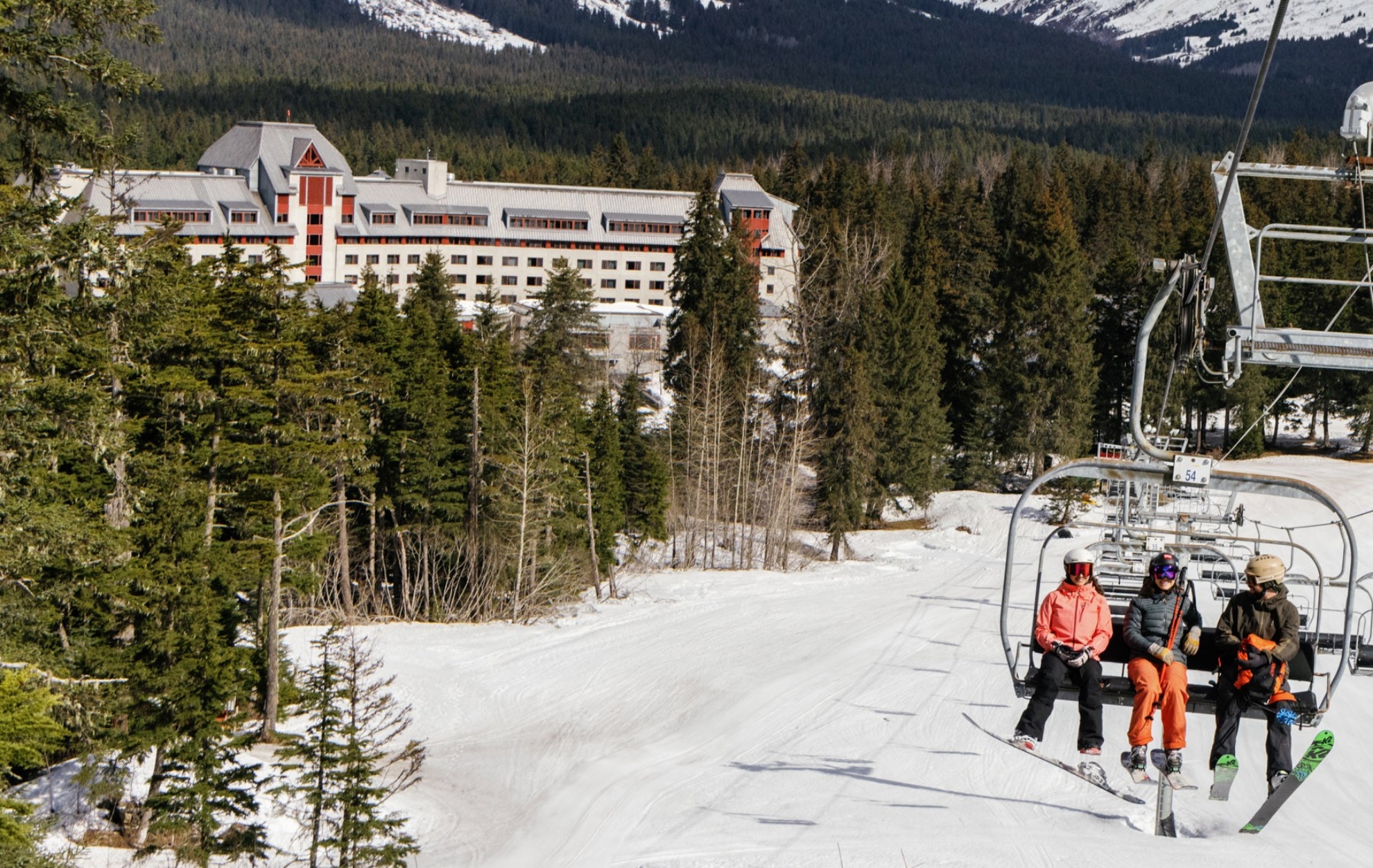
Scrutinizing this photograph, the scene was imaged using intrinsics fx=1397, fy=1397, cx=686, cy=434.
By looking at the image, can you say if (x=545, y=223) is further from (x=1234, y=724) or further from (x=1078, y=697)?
(x=1234, y=724)

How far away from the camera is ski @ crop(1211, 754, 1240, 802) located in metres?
11.1

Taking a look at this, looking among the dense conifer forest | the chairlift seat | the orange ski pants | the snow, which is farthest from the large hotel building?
the orange ski pants

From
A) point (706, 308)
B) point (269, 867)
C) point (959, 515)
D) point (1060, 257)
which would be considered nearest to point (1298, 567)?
point (959, 515)

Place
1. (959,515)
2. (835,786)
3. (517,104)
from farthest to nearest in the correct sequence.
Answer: (517,104) → (959,515) → (835,786)

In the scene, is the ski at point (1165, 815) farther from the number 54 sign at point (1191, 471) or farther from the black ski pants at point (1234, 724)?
the number 54 sign at point (1191, 471)

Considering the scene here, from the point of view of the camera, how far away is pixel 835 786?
18.5 m

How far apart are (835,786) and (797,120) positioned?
616ft

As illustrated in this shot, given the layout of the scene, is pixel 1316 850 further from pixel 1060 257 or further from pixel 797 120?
pixel 797 120

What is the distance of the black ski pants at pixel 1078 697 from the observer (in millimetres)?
11633

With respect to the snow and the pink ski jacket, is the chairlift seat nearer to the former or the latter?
the pink ski jacket

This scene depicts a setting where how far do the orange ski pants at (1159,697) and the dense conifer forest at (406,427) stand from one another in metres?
2.42

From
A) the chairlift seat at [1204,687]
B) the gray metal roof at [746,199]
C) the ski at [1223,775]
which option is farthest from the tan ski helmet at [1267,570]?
the gray metal roof at [746,199]

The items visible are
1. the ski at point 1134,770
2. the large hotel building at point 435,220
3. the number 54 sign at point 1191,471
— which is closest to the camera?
the number 54 sign at point 1191,471

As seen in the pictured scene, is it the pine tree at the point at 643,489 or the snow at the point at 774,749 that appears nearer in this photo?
the snow at the point at 774,749
